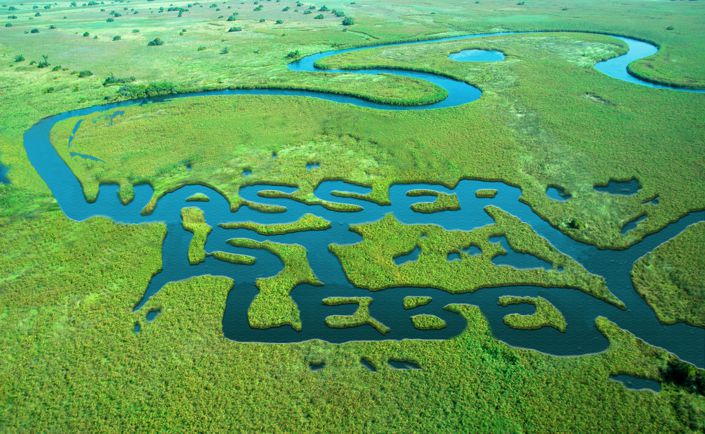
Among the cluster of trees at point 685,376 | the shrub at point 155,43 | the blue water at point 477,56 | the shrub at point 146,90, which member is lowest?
the cluster of trees at point 685,376

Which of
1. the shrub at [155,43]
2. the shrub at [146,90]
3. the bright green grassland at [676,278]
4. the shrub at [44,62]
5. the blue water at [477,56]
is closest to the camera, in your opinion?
the bright green grassland at [676,278]

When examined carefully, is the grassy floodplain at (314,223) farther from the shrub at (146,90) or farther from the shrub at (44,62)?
the shrub at (44,62)

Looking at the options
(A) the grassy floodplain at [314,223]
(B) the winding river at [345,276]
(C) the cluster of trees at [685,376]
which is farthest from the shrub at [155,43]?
(C) the cluster of trees at [685,376]

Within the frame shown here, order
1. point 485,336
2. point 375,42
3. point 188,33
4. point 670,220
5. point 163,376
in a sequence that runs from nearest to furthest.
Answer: point 163,376 → point 485,336 → point 670,220 → point 375,42 → point 188,33

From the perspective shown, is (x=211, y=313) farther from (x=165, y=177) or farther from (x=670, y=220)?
(x=670, y=220)

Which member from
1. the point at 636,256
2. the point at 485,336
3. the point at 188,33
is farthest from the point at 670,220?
the point at 188,33

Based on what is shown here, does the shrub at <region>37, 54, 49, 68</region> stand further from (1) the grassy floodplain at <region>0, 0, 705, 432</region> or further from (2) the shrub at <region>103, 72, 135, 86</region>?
(2) the shrub at <region>103, 72, 135, 86</region>

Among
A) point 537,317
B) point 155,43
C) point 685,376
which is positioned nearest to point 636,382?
point 685,376
